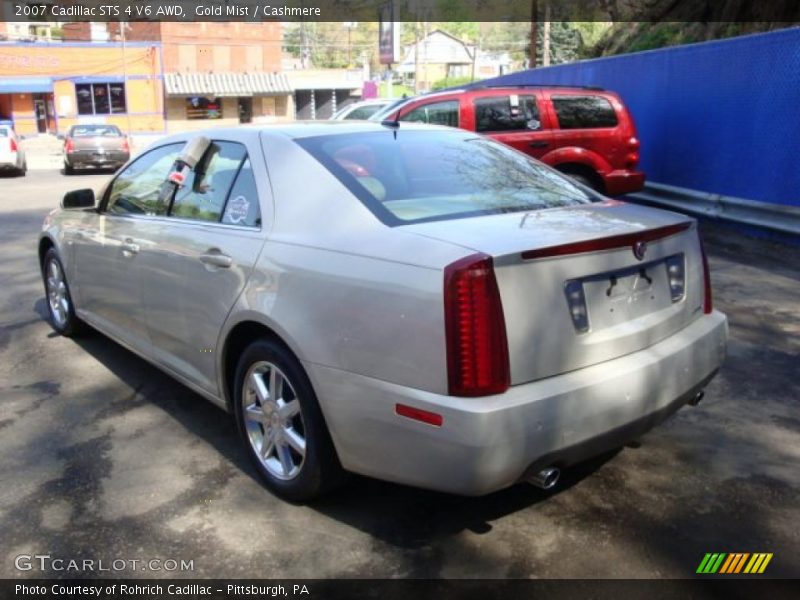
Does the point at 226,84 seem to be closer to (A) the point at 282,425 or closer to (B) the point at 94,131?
(B) the point at 94,131

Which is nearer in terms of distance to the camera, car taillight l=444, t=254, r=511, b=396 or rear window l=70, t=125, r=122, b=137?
car taillight l=444, t=254, r=511, b=396

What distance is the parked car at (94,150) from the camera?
73.9 ft

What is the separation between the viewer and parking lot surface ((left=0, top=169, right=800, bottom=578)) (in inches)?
113

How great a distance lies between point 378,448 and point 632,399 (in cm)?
98

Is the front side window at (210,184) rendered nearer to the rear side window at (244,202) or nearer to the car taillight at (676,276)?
the rear side window at (244,202)

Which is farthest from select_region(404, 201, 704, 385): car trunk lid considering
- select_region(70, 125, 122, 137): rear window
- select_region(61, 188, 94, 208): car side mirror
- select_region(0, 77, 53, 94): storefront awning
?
select_region(0, 77, 53, 94): storefront awning

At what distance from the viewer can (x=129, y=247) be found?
4258mm

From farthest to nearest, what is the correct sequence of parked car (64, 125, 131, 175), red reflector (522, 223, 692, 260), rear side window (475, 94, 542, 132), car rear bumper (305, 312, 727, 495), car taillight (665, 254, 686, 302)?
parked car (64, 125, 131, 175) → rear side window (475, 94, 542, 132) → car taillight (665, 254, 686, 302) → red reflector (522, 223, 692, 260) → car rear bumper (305, 312, 727, 495)

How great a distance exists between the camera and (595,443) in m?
2.75

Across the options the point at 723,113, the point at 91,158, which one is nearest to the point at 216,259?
the point at 723,113

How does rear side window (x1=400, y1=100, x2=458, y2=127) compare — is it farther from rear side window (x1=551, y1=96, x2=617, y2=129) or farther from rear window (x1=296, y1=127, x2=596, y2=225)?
rear window (x1=296, y1=127, x2=596, y2=225)

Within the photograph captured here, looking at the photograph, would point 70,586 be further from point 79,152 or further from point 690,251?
point 79,152

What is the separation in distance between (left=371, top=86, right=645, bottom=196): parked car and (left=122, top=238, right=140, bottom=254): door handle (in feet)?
19.0

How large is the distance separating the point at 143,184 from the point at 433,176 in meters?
2.00
